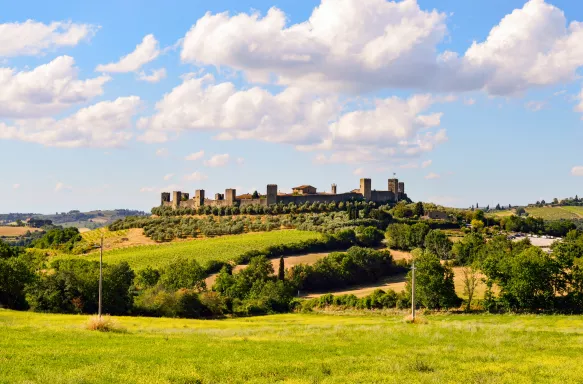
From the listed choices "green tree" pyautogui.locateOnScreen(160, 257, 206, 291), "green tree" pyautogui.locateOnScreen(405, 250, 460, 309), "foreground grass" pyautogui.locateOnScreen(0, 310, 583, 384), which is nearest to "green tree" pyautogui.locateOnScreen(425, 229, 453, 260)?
"green tree" pyautogui.locateOnScreen(405, 250, 460, 309)

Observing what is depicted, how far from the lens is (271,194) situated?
161 metres

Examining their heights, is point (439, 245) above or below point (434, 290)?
above

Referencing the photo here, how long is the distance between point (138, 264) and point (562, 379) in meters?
89.2

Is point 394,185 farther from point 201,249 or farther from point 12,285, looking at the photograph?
point 12,285

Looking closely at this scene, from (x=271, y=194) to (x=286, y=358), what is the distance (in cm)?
13959

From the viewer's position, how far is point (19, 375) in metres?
16.6

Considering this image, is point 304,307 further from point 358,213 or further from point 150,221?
point 150,221

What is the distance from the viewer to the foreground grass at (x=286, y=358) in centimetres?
1797

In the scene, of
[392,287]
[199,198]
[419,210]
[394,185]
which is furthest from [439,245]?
[199,198]

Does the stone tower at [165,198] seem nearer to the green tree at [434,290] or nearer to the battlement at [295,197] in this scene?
the battlement at [295,197]

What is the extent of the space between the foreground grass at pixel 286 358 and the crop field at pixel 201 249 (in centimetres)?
7249

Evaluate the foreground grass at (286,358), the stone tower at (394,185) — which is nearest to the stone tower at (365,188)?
the stone tower at (394,185)

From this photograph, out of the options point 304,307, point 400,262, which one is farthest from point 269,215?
point 304,307

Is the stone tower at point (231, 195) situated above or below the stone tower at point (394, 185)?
below
